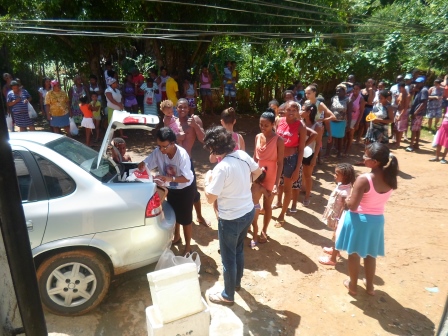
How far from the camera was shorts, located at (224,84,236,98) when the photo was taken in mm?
12469

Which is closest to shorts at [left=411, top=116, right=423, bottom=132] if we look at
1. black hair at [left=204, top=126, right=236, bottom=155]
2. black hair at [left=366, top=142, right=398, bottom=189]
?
black hair at [left=366, top=142, right=398, bottom=189]

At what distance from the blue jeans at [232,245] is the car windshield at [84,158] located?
1.23m

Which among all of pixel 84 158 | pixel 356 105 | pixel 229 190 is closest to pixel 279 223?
pixel 229 190

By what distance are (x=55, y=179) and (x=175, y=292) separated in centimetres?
147

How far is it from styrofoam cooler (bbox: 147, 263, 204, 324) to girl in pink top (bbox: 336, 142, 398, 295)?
159 centimetres

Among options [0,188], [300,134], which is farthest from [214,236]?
[0,188]

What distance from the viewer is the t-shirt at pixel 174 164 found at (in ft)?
13.3

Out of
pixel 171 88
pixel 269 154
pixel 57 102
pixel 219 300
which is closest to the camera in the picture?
pixel 219 300

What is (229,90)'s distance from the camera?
41.1 ft

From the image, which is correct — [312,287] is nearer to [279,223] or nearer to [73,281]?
[279,223]

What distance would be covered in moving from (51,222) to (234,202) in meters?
1.58

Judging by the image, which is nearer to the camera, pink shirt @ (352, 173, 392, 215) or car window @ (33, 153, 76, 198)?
car window @ (33, 153, 76, 198)

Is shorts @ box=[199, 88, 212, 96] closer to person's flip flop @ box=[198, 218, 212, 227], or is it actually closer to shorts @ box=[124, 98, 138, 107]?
shorts @ box=[124, 98, 138, 107]

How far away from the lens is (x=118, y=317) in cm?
347
